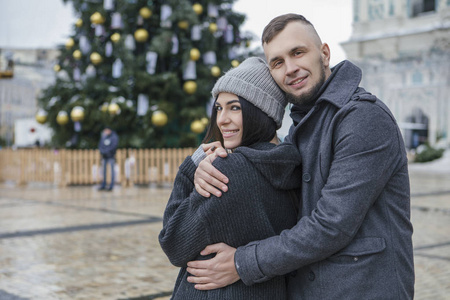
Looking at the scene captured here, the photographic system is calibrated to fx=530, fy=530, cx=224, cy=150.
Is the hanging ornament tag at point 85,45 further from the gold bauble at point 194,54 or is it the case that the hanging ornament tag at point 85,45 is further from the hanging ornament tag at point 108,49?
the gold bauble at point 194,54

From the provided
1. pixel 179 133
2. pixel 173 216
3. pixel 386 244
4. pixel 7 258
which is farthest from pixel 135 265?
pixel 179 133

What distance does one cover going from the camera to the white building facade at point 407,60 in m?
37.9

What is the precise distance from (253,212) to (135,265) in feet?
12.1

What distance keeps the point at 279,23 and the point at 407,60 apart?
→ 40580 mm

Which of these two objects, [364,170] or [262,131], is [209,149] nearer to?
[262,131]

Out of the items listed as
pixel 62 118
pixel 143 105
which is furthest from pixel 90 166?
pixel 143 105

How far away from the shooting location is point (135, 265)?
516cm

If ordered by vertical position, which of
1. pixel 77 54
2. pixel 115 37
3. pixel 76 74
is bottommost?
pixel 76 74

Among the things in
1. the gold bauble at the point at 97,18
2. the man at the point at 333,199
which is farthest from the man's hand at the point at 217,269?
the gold bauble at the point at 97,18

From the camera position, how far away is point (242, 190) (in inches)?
66.3

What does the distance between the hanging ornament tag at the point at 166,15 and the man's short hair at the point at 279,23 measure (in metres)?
Answer: 13.7

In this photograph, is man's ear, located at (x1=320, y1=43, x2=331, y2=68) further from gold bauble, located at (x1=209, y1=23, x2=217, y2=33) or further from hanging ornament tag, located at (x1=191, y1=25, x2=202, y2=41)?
gold bauble, located at (x1=209, y1=23, x2=217, y2=33)

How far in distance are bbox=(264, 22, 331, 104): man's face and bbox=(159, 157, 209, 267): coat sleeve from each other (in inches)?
17.7

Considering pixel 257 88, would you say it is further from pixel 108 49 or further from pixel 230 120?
pixel 108 49
